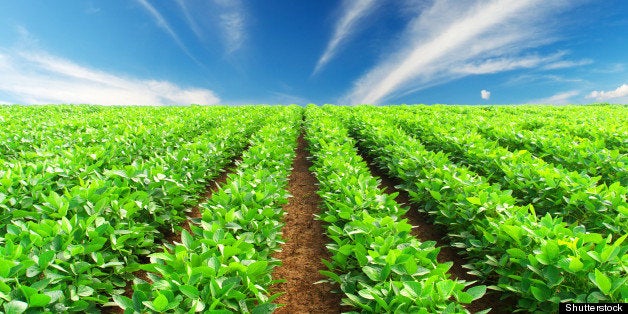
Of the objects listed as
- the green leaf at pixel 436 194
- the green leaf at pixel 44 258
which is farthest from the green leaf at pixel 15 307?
the green leaf at pixel 436 194

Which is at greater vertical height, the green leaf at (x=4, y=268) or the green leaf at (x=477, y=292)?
the green leaf at (x=477, y=292)

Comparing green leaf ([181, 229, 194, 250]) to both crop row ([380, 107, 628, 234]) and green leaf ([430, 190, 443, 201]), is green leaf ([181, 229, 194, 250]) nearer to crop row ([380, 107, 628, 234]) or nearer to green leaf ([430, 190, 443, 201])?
green leaf ([430, 190, 443, 201])

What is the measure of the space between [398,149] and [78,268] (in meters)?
6.40

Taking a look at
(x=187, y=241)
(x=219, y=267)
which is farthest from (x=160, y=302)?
(x=187, y=241)

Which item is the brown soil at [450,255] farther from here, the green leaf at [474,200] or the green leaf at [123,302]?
the green leaf at [123,302]

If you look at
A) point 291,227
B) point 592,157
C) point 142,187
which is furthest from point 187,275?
point 592,157

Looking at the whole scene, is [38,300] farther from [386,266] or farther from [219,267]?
[386,266]

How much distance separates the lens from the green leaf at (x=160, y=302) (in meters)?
2.42

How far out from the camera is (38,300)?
2496mm

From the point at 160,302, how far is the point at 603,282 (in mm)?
3405

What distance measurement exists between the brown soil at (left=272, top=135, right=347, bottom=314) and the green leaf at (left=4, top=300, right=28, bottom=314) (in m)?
2.28

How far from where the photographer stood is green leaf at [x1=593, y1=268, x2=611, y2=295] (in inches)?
108

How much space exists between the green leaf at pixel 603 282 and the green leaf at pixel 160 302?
3.32 meters

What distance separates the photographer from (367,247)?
11.7 ft
